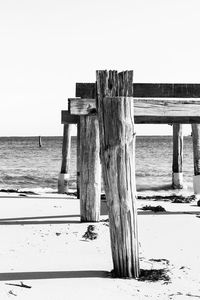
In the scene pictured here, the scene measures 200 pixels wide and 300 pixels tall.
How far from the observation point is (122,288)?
14.2 ft

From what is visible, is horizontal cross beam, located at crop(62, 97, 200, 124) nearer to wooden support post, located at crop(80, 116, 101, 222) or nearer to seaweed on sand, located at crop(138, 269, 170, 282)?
wooden support post, located at crop(80, 116, 101, 222)

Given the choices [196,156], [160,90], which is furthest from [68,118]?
[196,156]

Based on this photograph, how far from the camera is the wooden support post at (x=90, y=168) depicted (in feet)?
22.9

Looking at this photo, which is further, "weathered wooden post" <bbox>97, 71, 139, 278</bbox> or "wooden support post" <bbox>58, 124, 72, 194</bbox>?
"wooden support post" <bbox>58, 124, 72, 194</bbox>

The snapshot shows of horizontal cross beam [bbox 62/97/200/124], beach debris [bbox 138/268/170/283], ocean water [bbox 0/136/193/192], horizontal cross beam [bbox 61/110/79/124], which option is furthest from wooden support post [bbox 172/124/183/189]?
beach debris [bbox 138/268/170/283]

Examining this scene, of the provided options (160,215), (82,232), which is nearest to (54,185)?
(160,215)

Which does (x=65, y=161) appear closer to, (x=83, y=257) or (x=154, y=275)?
(x=83, y=257)

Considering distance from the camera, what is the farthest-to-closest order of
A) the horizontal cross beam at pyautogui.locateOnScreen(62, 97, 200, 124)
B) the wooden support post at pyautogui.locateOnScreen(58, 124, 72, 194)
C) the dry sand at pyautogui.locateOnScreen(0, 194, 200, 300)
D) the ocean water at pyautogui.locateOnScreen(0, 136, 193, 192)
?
the ocean water at pyautogui.locateOnScreen(0, 136, 193, 192) → the wooden support post at pyautogui.locateOnScreen(58, 124, 72, 194) → the horizontal cross beam at pyautogui.locateOnScreen(62, 97, 200, 124) → the dry sand at pyautogui.locateOnScreen(0, 194, 200, 300)

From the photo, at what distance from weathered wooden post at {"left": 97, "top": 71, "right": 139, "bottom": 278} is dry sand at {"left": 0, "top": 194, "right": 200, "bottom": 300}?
390 mm

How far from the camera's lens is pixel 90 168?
708 cm

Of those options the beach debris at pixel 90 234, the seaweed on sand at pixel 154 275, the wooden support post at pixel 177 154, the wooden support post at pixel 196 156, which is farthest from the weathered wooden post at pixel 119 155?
the wooden support post at pixel 177 154

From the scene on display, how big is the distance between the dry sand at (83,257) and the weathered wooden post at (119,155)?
1.28 ft

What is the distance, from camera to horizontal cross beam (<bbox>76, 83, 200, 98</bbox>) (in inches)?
270

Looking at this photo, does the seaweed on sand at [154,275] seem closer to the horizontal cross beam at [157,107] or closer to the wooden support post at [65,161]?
the horizontal cross beam at [157,107]
